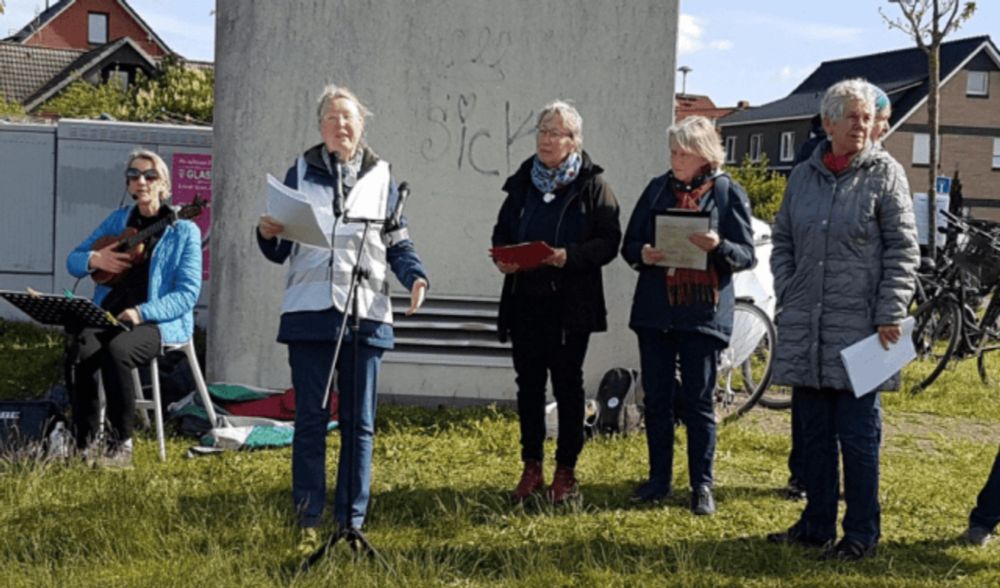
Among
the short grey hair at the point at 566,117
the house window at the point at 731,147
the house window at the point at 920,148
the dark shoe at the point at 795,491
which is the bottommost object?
the dark shoe at the point at 795,491

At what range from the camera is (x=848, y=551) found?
527 centimetres

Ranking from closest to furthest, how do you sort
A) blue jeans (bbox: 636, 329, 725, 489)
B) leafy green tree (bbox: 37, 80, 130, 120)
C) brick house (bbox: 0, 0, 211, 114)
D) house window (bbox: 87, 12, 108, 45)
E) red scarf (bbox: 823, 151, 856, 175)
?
1. red scarf (bbox: 823, 151, 856, 175)
2. blue jeans (bbox: 636, 329, 725, 489)
3. leafy green tree (bbox: 37, 80, 130, 120)
4. brick house (bbox: 0, 0, 211, 114)
5. house window (bbox: 87, 12, 108, 45)

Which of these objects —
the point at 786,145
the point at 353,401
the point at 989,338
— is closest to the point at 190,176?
the point at 353,401

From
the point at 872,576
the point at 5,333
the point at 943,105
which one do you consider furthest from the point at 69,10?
the point at 872,576

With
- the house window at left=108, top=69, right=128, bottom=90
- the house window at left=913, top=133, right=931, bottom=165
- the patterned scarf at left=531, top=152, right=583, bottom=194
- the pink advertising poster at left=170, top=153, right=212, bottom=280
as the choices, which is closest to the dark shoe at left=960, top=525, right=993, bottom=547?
Result: the patterned scarf at left=531, top=152, right=583, bottom=194

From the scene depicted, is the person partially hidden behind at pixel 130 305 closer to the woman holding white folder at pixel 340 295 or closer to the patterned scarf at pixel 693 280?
the woman holding white folder at pixel 340 295

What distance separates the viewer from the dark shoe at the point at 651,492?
244 inches

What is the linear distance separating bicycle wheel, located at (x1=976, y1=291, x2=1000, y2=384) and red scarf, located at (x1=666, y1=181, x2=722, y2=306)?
19.2 feet

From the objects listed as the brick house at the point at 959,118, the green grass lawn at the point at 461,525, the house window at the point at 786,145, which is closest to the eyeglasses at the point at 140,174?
the green grass lawn at the point at 461,525

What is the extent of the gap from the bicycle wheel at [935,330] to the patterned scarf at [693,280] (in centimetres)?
536

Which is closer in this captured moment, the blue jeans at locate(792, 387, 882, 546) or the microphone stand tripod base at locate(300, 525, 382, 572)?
the microphone stand tripod base at locate(300, 525, 382, 572)

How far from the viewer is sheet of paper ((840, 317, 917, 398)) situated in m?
5.04

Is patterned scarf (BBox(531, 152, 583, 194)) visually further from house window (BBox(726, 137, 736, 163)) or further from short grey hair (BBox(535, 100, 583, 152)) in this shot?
house window (BBox(726, 137, 736, 163))

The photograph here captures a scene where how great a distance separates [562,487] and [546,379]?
0.55 meters
